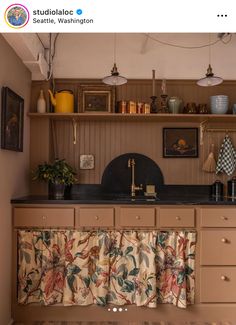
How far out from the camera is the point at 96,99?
2951 mm

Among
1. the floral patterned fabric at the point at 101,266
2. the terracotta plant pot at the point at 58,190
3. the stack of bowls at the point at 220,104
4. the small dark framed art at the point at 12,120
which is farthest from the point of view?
the stack of bowls at the point at 220,104

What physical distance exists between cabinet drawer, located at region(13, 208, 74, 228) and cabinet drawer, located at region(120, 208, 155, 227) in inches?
17.0

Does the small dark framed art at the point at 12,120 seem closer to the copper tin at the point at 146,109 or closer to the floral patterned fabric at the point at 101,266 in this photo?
the floral patterned fabric at the point at 101,266

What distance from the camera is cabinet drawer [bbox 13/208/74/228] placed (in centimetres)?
240

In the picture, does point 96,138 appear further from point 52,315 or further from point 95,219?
point 52,315

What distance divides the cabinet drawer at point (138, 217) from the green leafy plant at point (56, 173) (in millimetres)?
647

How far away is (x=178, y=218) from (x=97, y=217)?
2.17ft

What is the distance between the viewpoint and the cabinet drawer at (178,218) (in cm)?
241

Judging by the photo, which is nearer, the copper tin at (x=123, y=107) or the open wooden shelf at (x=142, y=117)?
the open wooden shelf at (x=142, y=117)

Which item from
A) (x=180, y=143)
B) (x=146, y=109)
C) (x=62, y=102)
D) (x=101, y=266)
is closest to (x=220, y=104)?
(x=180, y=143)
